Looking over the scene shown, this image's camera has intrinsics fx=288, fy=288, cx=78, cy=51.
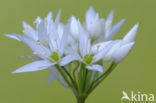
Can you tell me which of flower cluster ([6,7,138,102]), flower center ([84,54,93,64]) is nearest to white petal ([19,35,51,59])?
flower cluster ([6,7,138,102])

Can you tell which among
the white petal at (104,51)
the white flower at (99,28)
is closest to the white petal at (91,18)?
the white flower at (99,28)

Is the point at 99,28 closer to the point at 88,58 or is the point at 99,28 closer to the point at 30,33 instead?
the point at 88,58

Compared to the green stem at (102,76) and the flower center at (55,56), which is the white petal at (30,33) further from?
the green stem at (102,76)

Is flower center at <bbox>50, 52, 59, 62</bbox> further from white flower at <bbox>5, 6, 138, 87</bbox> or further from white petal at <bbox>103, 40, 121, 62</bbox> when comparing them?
white petal at <bbox>103, 40, 121, 62</bbox>

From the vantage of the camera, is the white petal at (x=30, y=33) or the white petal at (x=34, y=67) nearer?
the white petal at (x=34, y=67)

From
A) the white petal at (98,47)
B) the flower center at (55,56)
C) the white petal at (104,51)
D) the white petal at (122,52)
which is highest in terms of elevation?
the flower center at (55,56)

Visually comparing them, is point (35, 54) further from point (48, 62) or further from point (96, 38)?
point (96, 38)

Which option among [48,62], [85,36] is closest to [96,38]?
[85,36]

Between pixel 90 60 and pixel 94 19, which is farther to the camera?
pixel 94 19
